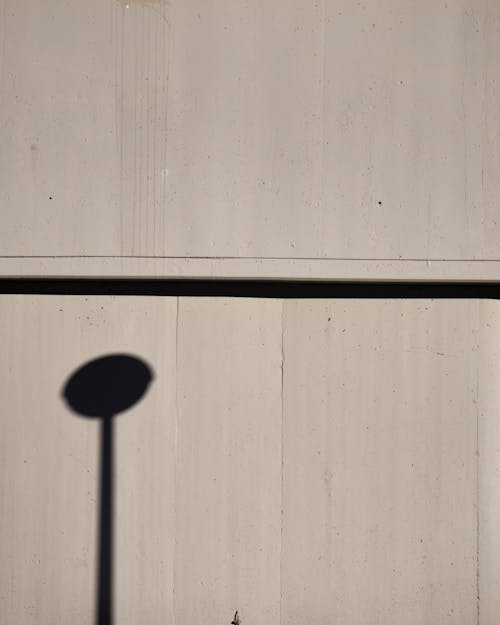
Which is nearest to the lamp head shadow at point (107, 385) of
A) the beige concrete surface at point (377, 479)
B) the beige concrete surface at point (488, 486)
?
the beige concrete surface at point (377, 479)

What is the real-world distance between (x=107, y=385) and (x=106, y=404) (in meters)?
0.13

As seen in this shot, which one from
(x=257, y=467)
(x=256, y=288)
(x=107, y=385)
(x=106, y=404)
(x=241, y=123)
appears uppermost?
(x=241, y=123)

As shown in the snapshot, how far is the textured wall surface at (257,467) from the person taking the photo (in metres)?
4.37

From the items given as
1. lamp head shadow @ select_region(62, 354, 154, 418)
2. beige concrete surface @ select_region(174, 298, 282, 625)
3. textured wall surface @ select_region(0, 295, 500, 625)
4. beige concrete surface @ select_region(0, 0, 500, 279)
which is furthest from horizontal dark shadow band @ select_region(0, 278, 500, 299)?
lamp head shadow @ select_region(62, 354, 154, 418)

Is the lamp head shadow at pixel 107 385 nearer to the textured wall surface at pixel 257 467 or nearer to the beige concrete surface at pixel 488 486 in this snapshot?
the textured wall surface at pixel 257 467

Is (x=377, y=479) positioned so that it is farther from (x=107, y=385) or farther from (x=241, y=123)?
(x=241, y=123)

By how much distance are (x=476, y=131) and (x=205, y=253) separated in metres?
2.04

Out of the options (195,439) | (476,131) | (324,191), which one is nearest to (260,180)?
(324,191)

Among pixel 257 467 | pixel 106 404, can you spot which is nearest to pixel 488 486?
pixel 257 467

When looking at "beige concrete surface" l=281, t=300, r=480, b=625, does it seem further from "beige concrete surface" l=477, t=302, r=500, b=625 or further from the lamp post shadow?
the lamp post shadow

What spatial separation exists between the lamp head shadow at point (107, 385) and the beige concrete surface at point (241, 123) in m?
0.73

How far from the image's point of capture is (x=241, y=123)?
13.9 feet

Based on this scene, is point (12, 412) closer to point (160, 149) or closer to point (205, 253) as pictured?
point (205, 253)

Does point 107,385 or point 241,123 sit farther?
point 107,385
